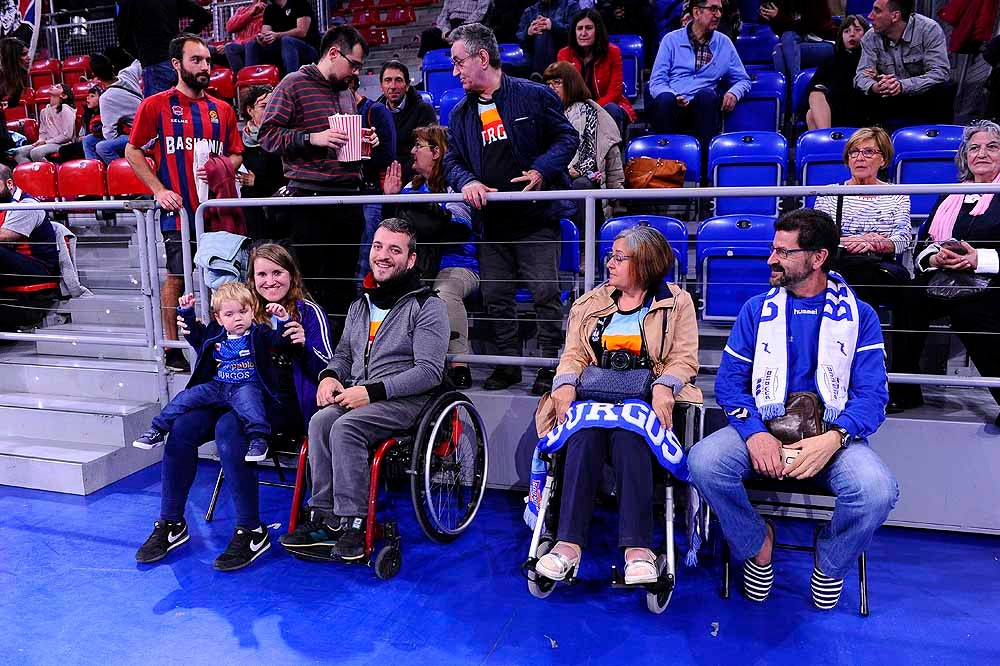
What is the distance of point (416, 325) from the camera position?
10.3 feet

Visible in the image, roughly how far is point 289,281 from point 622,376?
4.83ft

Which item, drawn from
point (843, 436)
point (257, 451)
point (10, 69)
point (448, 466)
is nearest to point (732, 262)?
point (843, 436)

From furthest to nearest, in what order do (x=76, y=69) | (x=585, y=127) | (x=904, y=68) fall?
1. (x=76, y=69)
2. (x=904, y=68)
3. (x=585, y=127)

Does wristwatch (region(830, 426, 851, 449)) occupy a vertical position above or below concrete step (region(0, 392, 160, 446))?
above

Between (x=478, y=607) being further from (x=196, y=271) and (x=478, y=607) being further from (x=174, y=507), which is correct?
(x=196, y=271)

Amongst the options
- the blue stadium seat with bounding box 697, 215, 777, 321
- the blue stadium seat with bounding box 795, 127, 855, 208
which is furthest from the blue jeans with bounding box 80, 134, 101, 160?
the blue stadium seat with bounding box 795, 127, 855, 208

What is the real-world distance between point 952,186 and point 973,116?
3579 mm

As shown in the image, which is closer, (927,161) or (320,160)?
(320,160)

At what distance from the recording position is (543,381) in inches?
144

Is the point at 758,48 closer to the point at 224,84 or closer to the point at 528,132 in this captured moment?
the point at 528,132

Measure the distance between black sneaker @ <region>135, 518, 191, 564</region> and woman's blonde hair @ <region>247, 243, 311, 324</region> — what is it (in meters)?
0.90

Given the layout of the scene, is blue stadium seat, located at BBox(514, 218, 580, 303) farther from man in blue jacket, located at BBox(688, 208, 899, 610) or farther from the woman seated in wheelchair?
man in blue jacket, located at BBox(688, 208, 899, 610)

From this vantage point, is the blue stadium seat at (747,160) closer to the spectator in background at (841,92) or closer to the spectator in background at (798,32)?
the spectator in background at (841,92)

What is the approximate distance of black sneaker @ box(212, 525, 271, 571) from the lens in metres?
2.98
